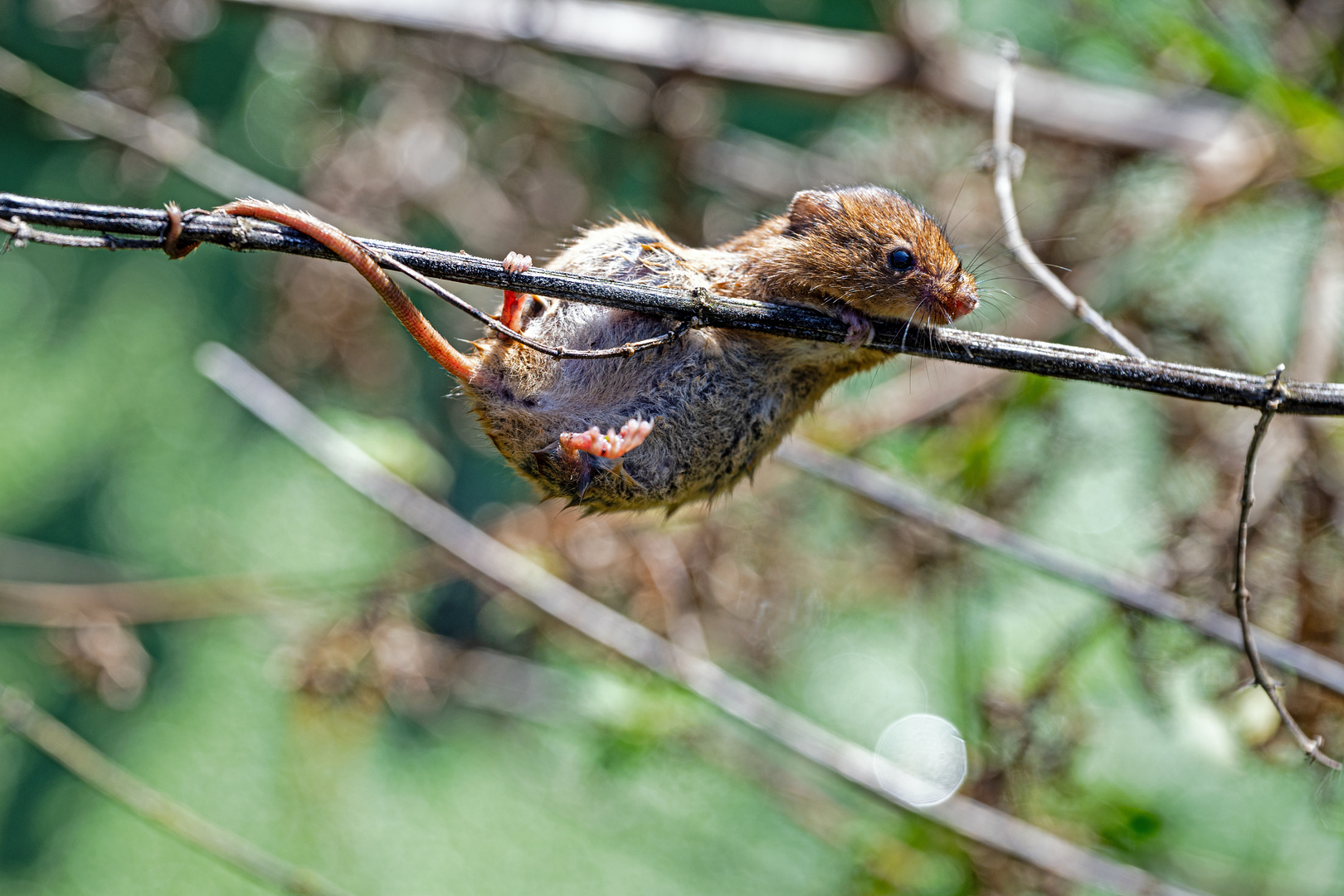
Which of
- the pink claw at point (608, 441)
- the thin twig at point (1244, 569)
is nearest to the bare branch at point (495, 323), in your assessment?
the pink claw at point (608, 441)

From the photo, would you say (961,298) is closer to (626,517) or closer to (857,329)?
(857,329)

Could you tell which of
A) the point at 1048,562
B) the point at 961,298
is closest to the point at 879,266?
the point at 961,298

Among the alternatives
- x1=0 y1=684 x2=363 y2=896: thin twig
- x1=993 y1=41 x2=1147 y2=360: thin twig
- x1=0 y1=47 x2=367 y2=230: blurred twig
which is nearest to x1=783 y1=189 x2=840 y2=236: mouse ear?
x1=993 y1=41 x2=1147 y2=360: thin twig

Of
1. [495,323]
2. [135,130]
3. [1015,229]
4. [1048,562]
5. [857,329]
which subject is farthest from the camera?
[135,130]

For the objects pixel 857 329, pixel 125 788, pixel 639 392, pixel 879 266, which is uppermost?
pixel 879 266

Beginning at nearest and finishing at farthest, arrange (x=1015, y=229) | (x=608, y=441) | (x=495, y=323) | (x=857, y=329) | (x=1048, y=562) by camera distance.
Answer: (x=495, y=323), (x=608, y=441), (x=857, y=329), (x=1015, y=229), (x=1048, y=562)

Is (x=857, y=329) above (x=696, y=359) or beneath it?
above

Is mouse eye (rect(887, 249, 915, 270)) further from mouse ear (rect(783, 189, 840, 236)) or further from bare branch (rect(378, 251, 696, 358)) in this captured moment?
bare branch (rect(378, 251, 696, 358))

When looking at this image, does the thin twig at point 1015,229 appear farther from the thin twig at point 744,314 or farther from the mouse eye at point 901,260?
the mouse eye at point 901,260
